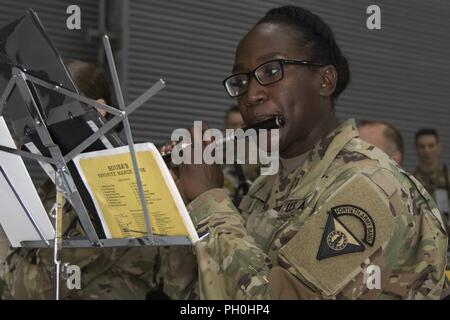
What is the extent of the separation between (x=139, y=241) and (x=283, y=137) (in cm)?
57

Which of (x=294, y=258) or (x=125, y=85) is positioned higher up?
(x=125, y=85)

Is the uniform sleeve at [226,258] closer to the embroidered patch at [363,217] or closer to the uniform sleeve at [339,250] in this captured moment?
the uniform sleeve at [339,250]

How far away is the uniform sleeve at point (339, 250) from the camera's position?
4.92ft

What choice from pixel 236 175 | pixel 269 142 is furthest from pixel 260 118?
pixel 236 175

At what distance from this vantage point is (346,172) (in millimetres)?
1626

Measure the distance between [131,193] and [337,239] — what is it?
18.4 inches

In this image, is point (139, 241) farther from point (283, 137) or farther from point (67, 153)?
point (283, 137)

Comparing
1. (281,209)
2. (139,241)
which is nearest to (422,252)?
(281,209)

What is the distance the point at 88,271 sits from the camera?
210 centimetres

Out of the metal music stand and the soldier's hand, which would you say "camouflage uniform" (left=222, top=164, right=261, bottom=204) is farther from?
the metal music stand

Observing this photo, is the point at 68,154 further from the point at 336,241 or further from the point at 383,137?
the point at 383,137

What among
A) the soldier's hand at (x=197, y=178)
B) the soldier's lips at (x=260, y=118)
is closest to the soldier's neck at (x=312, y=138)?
the soldier's lips at (x=260, y=118)

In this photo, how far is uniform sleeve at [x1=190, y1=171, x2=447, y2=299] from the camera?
1500 millimetres

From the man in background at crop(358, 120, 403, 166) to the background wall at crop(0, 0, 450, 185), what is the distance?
190 cm
